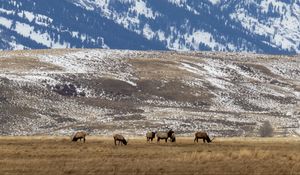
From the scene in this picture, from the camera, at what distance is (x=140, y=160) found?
58344mm

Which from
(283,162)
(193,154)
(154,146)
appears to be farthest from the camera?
(154,146)

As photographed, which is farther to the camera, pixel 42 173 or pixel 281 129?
pixel 281 129

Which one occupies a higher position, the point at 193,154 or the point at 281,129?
the point at 193,154

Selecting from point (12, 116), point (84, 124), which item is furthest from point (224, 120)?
point (12, 116)

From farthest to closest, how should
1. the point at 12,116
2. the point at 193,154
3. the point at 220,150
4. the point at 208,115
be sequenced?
the point at 208,115 < the point at 12,116 < the point at 220,150 < the point at 193,154

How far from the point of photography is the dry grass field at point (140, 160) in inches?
2108

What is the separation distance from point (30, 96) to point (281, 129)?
201 ft

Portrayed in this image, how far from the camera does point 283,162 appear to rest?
57.9m

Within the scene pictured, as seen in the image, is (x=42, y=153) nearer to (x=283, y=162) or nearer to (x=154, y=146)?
(x=154, y=146)

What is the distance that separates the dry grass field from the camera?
5353cm

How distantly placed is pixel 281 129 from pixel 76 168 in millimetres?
119177

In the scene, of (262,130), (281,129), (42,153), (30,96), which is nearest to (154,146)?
(42,153)

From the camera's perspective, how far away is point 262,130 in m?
149

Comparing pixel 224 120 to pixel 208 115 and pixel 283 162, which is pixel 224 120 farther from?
pixel 283 162
